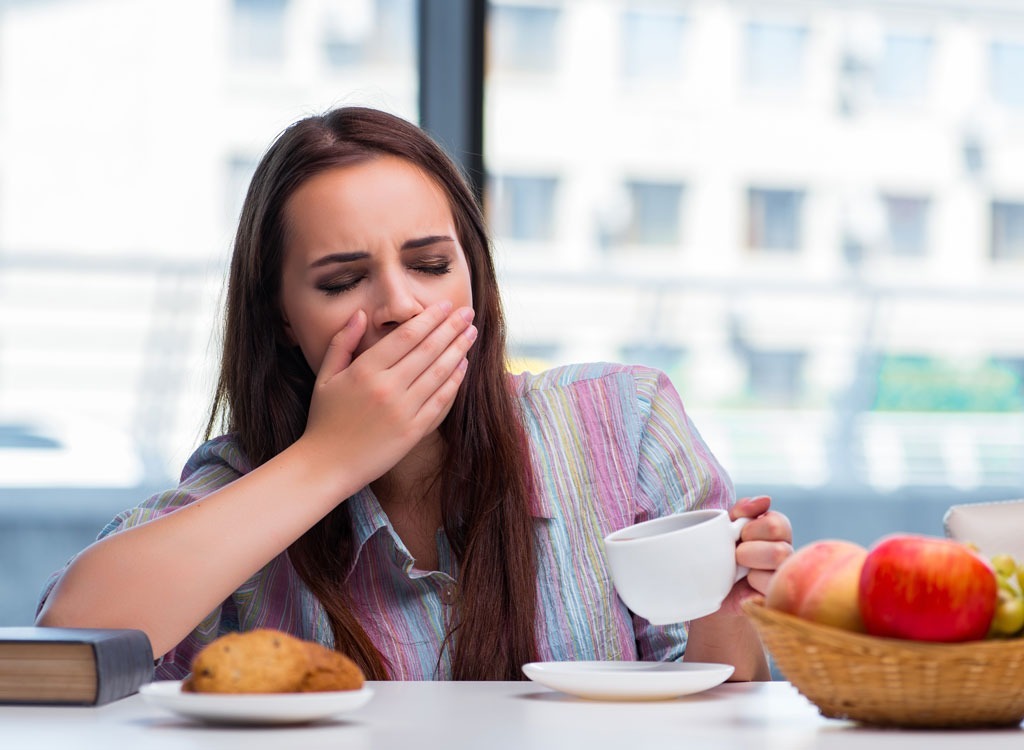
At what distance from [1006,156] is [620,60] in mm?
2871

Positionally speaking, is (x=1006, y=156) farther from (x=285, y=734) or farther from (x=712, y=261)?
(x=285, y=734)

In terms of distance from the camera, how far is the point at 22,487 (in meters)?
5.82

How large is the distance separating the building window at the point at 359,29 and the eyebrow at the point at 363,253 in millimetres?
5987

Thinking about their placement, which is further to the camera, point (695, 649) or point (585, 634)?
point (585, 634)

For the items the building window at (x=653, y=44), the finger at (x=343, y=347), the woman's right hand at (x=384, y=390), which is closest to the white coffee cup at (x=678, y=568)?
the woman's right hand at (x=384, y=390)

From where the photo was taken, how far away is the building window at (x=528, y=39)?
27.5 ft

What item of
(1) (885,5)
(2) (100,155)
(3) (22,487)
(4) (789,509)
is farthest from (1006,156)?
(3) (22,487)

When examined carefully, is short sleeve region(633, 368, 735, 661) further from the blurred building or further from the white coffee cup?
the blurred building

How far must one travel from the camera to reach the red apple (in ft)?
2.32

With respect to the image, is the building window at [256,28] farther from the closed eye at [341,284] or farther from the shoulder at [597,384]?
the closed eye at [341,284]

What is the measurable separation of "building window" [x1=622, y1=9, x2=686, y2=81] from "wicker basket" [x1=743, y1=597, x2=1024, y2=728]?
27.1 feet

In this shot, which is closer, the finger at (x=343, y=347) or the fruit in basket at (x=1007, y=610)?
the fruit in basket at (x=1007, y=610)

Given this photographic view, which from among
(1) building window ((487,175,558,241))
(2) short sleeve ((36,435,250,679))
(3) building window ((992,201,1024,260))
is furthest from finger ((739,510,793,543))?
(3) building window ((992,201,1024,260))

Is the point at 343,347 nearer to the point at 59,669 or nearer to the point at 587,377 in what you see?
the point at 587,377
